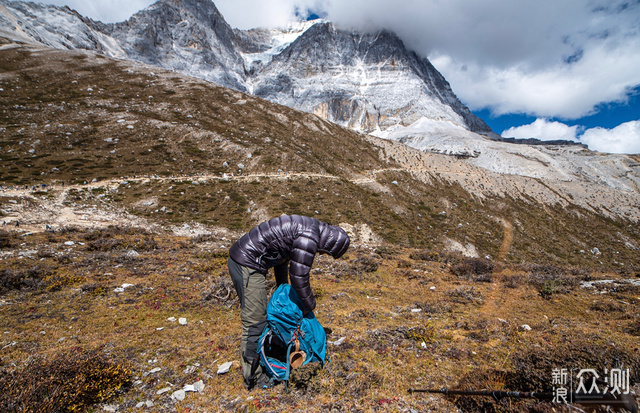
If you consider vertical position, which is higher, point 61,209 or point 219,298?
point 61,209

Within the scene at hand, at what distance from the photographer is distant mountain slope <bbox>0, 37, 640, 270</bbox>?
91.4ft

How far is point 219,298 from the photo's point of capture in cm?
931

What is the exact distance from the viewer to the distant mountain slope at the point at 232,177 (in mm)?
27844

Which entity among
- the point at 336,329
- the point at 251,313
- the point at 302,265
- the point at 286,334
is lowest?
the point at 336,329

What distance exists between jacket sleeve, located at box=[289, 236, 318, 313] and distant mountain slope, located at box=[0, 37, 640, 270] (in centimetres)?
2004

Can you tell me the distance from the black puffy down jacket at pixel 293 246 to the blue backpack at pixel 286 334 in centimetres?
39

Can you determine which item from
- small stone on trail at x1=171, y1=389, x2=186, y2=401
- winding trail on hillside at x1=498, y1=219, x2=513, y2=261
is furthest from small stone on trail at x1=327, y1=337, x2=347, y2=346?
winding trail on hillside at x1=498, y1=219, x2=513, y2=261

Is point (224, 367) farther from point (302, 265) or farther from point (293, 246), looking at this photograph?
point (293, 246)

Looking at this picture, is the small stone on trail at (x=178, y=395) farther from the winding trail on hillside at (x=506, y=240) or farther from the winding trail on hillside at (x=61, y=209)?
the winding trail on hillside at (x=506, y=240)

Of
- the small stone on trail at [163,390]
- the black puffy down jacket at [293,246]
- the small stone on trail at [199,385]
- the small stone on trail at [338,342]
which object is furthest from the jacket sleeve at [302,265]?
the small stone on trail at [163,390]

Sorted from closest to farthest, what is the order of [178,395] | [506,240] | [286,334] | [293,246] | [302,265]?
[178,395] → [302,265] → [293,246] → [286,334] → [506,240]

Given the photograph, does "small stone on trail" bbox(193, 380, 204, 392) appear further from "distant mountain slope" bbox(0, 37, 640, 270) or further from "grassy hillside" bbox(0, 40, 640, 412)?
"distant mountain slope" bbox(0, 37, 640, 270)

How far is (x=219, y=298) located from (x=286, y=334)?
4.61m

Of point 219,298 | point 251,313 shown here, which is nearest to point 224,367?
point 251,313
